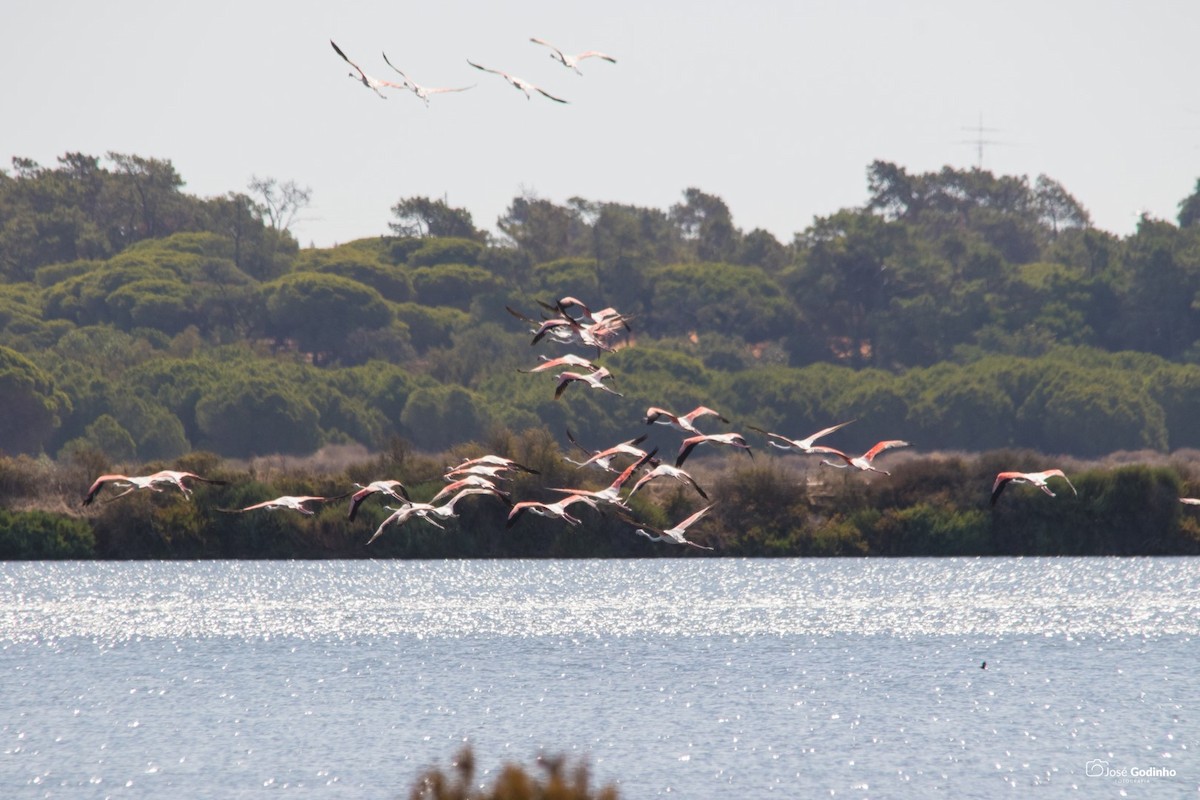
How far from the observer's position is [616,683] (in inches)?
1426

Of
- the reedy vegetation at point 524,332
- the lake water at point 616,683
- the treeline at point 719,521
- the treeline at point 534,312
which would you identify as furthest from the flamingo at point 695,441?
the treeline at point 534,312

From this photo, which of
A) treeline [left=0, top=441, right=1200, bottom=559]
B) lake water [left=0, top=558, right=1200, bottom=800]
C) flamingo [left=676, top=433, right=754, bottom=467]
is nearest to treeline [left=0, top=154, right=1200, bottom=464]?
treeline [left=0, top=441, right=1200, bottom=559]

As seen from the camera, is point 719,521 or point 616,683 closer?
point 616,683

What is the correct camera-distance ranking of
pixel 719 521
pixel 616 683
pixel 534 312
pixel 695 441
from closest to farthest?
pixel 695 441 < pixel 616 683 < pixel 719 521 < pixel 534 312

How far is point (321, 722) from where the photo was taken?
32031 mm

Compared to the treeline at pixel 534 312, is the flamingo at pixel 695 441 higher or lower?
lower

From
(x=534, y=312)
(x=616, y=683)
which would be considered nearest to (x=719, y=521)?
(x=616, y=683)

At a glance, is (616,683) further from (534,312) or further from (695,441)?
(534,312)

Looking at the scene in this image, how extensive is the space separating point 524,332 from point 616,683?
90589 millimetres

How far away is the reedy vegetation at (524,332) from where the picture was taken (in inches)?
4026

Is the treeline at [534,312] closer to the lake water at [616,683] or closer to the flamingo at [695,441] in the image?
the lake water at [616,683]

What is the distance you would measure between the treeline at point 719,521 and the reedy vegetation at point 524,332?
12.0ft

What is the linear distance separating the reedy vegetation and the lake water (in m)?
10.9

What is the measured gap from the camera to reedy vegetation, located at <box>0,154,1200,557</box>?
102250 mm
